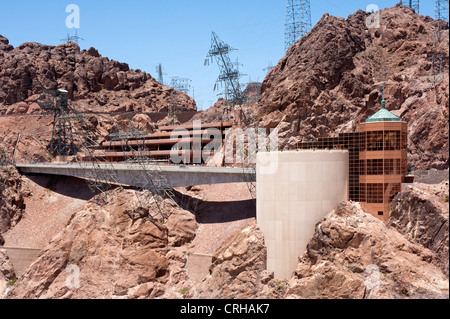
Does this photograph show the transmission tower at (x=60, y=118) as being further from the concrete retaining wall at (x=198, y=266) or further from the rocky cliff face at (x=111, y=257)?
the concrete retaining wall at (x=198, y=266)

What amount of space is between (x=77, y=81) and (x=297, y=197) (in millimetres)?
112406

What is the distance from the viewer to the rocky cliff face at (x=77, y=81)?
13988 cm

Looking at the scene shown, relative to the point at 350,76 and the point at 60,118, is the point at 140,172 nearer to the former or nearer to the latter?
the point at 60,118

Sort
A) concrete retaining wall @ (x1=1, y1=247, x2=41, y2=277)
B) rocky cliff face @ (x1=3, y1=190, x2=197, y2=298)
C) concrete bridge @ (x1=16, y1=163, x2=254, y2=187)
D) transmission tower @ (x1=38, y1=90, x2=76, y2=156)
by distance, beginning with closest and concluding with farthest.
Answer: rocky cliff face @ (x1=3, y1=190, x2=197, y2=298) → concrete bridge @ (x1=16, y1=163, x2=254, y2=187) → concrete retaining wall @ (x1=1, y1=247, x2=41, y2=277) → transmission tower @ (x1=38, y1=90, x2=76, y2=156)

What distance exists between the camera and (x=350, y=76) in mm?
87375

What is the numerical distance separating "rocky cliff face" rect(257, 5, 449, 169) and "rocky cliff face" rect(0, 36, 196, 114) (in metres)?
65.1

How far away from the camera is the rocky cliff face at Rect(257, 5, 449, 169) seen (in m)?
79.8

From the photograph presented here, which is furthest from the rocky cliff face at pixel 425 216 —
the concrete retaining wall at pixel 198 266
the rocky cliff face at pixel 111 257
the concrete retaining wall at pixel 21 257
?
the concrete retaining wall at pixel 21 257

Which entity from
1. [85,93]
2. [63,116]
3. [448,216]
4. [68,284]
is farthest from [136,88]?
[448,216]

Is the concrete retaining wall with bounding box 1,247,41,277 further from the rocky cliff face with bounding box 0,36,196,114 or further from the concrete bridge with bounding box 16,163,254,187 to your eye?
the rocky cliff face with bounding box 0,36,196,114

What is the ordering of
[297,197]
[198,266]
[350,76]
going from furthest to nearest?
1. [350,76]
2. [198,266]
3. [297,197]

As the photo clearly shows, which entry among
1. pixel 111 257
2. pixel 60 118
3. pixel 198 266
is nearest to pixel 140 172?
pixel 111 257

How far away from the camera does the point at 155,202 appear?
81875 mm

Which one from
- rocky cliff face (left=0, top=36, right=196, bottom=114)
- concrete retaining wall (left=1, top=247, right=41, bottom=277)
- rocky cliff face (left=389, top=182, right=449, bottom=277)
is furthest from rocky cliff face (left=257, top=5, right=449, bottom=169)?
rocky cliff face (left=0, top=36, right=196, bottom=114)
